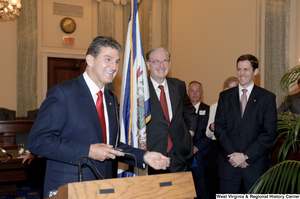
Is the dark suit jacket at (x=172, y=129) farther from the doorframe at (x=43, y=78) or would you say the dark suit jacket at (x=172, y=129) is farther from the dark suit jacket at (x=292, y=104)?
the doorframe at (x=43, y=78)

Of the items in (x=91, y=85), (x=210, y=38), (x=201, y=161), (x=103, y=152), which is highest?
(x=210, y=38)

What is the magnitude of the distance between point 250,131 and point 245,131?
46 mm

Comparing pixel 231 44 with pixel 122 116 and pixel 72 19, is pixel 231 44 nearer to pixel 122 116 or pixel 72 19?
pixel 122 116

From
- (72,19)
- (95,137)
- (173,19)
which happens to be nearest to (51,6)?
(72,19)

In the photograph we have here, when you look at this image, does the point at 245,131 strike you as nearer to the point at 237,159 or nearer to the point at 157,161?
the point at 237,159

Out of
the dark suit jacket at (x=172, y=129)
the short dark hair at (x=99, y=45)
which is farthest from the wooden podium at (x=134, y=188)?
the dark suit jacket at (x=172, y=129)

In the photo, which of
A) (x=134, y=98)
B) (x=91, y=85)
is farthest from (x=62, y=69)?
(x=91, y=85)

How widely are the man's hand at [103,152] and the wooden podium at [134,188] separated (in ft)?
0.92

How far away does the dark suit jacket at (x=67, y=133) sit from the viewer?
1.61 m

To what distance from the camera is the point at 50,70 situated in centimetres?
933

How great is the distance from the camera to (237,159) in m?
2.79

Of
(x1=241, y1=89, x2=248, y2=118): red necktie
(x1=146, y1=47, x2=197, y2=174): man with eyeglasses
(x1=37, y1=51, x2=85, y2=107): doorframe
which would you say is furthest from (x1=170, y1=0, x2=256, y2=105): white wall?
(x1=37, y1=51, x2=85, y2=107): doorframe

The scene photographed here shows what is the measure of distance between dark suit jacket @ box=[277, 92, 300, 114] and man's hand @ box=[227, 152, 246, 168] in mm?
2260

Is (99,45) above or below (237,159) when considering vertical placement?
above
